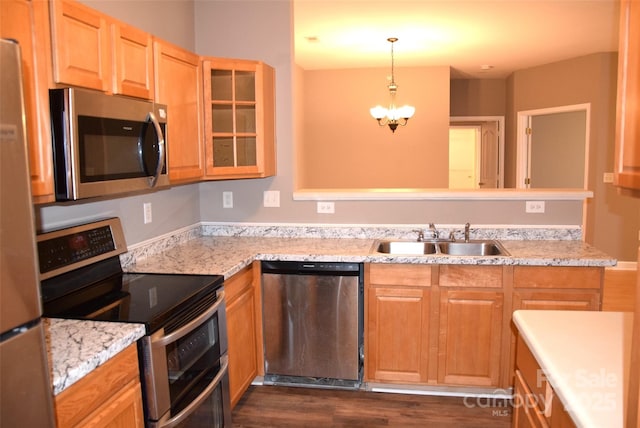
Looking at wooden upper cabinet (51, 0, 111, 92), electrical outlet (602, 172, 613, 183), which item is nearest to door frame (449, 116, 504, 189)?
electrical outlet (602, 172, 613, 183)

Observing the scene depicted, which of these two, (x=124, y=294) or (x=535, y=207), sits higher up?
(x=535, y=207)

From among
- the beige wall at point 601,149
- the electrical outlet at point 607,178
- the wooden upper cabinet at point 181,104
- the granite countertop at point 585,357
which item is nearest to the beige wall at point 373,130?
the beige wall at point 601,149

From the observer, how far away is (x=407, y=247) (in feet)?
10.8

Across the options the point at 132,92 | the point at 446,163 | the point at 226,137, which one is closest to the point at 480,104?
the point at 446,163

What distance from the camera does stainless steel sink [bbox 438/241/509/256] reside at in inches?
127

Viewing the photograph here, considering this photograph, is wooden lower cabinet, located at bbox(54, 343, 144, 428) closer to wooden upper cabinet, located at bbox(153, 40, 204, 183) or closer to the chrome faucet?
wooden upper cabinet, located at bbox(153, 40, 204, 183)

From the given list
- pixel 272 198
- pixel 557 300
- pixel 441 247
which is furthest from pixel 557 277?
pixel 272 198

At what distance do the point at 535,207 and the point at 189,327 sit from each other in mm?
2418

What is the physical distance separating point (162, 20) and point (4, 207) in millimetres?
2475

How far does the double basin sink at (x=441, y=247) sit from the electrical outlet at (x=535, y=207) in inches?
13.3

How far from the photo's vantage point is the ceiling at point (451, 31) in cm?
398

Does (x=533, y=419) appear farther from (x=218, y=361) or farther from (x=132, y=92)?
(x=132, y=92)

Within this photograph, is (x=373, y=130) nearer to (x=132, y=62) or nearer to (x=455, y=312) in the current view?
(x=455, y=312)

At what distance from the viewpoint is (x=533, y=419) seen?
158cm
